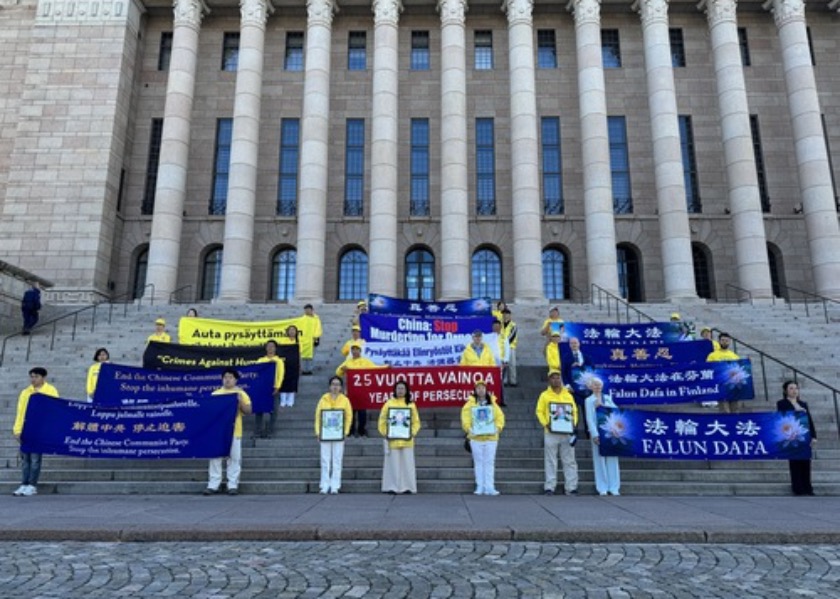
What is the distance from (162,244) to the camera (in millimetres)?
28312

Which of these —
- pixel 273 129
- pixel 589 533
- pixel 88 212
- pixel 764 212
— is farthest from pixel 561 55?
pixel 589 533

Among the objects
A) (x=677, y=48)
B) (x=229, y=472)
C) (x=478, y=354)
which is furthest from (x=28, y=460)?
(x=677, y=48)

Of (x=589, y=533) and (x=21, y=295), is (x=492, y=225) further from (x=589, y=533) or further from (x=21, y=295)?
(x=589, y=533)

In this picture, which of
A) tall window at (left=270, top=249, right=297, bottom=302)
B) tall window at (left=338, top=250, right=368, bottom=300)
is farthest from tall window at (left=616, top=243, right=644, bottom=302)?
tall window at (left=270, top=249, right=297, bottom=302)

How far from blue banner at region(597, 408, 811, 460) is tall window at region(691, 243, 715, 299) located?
22018 mm

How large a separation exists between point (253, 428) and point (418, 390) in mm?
3633

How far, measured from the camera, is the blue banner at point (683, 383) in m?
13.4

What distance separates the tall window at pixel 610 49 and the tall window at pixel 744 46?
6.66m

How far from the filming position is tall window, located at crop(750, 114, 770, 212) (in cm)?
3241

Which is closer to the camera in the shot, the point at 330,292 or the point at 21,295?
the point at 21,295

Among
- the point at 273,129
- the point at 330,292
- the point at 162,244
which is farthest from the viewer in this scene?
the point at 273,129

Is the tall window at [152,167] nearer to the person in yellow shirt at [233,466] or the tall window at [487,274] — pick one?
the tall window at [487,274]

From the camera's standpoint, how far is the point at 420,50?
1388 inches

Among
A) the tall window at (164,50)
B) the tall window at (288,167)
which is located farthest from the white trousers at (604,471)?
the tall window at (164,50)
